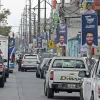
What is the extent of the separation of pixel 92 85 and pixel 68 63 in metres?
7.44

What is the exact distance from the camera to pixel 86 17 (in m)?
33.8

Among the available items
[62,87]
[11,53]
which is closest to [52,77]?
[62,87]

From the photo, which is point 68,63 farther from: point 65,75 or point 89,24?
point 89,24

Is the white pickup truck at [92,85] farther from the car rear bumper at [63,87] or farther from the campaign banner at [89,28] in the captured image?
the campaign banner at [89,28]

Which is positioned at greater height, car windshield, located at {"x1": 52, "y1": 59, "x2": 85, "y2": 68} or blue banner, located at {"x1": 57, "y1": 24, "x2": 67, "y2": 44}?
blue banner, located at {"x1": 57, "y1": 24, "x2": 67, "y2": 44}

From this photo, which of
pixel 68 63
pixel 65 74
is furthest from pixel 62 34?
pixel 65 74

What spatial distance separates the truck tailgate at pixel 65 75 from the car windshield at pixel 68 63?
1.55 feet

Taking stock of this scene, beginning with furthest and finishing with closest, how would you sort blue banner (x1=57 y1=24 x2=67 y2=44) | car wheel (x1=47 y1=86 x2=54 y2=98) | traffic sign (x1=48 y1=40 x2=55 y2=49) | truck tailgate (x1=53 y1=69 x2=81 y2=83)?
traffic sign (x1=48 y1=40 x2=55 y2=49) → blue banner (x1=57 y1=24 x2=67 y2=44) → car wheel (x1=47 y1=86 x2=54 y2=98) → truck tailgate (x1=53 y1=69 x2=81 y2=83)

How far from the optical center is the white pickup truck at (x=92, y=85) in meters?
14.8

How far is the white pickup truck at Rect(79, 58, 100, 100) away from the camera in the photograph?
14.8 metres

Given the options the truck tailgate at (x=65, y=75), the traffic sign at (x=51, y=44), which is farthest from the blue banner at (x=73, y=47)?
the truck tailgate at (x=65, y=75)

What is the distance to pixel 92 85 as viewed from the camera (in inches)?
628

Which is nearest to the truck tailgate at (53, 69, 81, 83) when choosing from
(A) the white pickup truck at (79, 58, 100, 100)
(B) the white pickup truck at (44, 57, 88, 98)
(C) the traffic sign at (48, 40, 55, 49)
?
(B) the white pickup truck at (44, 57, 88, 98)

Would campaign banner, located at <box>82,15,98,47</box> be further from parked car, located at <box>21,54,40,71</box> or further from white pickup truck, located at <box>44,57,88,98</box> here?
parked car, located at <box>21,54,40,71</box>
